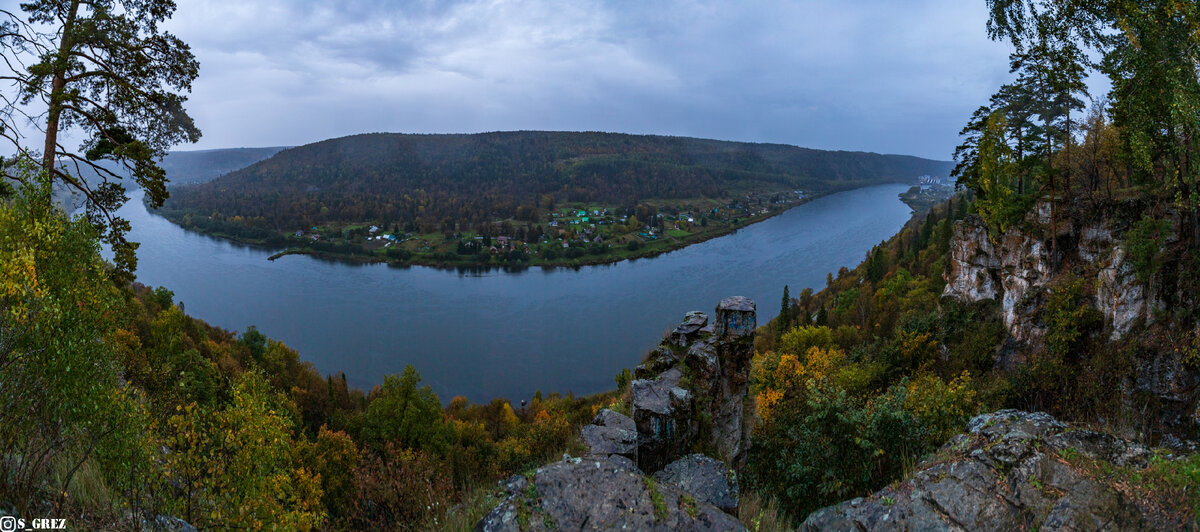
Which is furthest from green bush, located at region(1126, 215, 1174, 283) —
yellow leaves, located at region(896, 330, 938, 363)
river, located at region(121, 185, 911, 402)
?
river, located at region(121, 185, 911, 402)

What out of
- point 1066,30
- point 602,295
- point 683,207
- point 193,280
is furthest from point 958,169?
point 683,207

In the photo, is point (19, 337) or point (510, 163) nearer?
point (19, 337)

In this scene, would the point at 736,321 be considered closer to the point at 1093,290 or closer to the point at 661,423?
the point at 661,423

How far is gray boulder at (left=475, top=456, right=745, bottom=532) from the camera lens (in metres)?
4.21

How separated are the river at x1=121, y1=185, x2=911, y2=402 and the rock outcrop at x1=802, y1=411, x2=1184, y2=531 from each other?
121 ft

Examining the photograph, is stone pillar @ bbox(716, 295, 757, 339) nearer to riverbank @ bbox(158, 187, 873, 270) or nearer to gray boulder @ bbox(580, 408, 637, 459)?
gray boulder @ bbox(580, 408, 637, 459)

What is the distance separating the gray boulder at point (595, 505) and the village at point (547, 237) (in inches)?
2974

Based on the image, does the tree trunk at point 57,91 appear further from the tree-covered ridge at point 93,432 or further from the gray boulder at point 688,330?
the gray boulder at point 688,330

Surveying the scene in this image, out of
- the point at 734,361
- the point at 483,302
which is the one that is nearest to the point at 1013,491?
the point at 734,361

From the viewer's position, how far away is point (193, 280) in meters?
64.9

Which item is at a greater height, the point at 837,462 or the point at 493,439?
the point at 837,462

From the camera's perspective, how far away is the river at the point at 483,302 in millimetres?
43750

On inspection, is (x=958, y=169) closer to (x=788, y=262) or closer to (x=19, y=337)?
(x=19, y=337)

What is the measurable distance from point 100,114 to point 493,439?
24.7m
